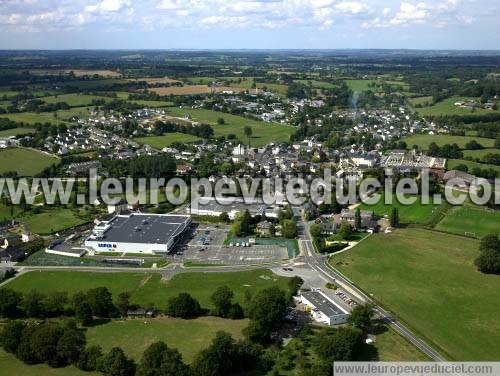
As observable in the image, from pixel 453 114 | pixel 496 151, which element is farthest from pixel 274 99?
pixel 496 151

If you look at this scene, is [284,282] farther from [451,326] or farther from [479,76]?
[479,76]

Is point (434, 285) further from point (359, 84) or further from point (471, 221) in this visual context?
point (359, 84)

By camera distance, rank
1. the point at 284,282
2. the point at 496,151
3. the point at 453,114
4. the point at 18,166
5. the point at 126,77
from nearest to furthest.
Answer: the point at 284,282
the point at 18,166
the point at 496,151
the point at 453,114
the point at 126,77

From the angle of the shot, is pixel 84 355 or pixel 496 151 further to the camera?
pixel 496 151

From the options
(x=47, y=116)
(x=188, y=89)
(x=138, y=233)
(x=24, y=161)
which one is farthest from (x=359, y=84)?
(x=138, y=233)

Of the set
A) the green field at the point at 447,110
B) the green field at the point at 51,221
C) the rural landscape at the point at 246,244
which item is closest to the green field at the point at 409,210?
the rural landscape at the point at 246,244

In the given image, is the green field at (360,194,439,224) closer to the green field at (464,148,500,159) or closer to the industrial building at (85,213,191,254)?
the industrial building at (85,213,191,254)
